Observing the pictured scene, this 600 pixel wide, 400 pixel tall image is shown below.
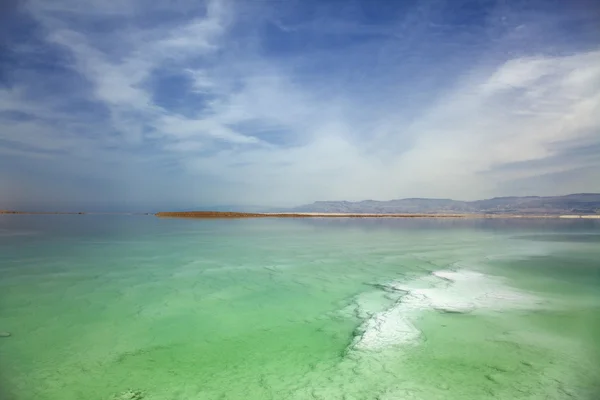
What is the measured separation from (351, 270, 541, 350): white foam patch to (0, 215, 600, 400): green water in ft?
0.10

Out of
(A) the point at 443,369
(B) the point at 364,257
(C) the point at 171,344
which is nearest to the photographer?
(A) the point at 443,369

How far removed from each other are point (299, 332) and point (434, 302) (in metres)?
2.85

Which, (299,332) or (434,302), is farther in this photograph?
(434,302)

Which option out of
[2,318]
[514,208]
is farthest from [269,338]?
[514,208]

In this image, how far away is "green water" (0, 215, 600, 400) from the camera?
3691 mm

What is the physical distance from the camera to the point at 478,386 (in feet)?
12.0

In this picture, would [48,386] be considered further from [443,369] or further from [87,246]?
[87,246]

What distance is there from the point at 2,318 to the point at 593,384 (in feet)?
26.5

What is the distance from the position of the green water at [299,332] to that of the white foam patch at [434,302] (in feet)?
0.10

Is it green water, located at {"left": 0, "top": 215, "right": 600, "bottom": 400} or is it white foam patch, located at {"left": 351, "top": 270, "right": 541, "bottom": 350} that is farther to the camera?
white foam patch, located at {"left": 351, "top": 270, "right": 541, "bottom": 350}

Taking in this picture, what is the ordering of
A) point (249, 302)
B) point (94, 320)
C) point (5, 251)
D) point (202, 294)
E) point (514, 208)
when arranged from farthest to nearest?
point (514, 208), point (5, 251), point (202, 294), point (249, 302), point (94, 320)

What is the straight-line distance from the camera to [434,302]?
6.65 metres

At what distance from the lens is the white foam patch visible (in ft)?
16.5

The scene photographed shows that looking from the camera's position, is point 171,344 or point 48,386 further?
point 171,344
